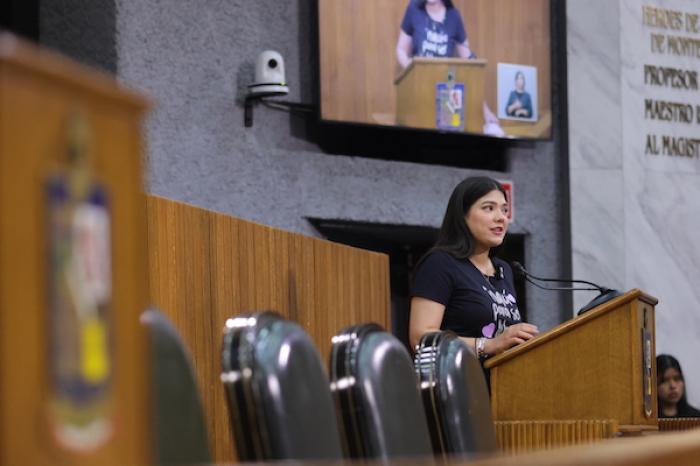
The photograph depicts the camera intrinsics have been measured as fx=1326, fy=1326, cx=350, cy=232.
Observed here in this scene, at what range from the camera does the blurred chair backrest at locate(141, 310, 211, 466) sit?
1371 mm

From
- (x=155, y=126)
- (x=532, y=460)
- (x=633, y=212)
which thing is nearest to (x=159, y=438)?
(x=532, y=460)

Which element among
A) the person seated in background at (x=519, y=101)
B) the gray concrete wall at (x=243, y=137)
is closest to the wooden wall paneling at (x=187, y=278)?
→ the gray concrete wall at (x=243, y=137)

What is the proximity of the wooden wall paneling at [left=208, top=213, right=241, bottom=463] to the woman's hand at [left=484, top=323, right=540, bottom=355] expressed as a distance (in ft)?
1.81

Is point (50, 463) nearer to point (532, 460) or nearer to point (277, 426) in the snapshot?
point (532, 460)

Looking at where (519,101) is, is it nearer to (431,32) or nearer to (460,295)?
(431,32)

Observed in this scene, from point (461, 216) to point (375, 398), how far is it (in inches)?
61.5

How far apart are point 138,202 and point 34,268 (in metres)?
0.11

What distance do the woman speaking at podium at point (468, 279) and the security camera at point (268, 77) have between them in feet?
6.81

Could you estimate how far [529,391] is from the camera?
2713 millimetres

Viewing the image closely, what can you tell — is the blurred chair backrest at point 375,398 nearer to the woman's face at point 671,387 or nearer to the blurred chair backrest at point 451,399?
the blurred chair backrest at point 451,399

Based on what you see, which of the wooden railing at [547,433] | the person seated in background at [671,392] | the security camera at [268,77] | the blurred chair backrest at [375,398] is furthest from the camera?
the security camera at [268,77]

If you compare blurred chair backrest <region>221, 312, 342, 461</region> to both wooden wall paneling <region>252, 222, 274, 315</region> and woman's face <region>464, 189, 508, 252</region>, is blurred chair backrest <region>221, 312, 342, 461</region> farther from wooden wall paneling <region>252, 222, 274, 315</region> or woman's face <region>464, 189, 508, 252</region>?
woman's face <region>464, 189, 508, 252</region>

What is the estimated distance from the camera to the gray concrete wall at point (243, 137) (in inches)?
195

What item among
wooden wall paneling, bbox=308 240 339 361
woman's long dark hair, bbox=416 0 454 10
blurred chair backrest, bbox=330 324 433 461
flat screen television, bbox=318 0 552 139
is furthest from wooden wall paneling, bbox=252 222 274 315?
woman's long dark hair, bbox=416 0 454 10
